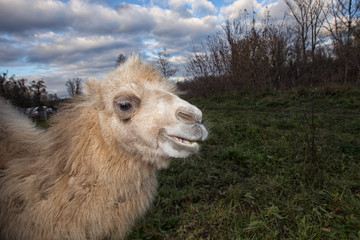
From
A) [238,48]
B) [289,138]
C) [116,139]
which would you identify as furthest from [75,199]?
[238,48]

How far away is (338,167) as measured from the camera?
14.0ft

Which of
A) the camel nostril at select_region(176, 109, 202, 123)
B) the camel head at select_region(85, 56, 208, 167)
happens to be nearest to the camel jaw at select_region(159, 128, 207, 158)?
the camel head at select_region(85, 56, 208, 167)

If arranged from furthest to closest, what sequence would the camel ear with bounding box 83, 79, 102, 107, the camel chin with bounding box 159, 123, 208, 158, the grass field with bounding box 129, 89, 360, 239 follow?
1. the grass field with bounding box 129, 89, 360, 239
2. the camel ear with bounding box 83, 79, 102, 107
3. the camel chin with bounding box 159, 123, 208, 158

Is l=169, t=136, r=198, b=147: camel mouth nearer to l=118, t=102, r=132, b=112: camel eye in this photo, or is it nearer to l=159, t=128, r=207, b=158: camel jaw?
l=159, t=128, r=207, b=158: camel jaw

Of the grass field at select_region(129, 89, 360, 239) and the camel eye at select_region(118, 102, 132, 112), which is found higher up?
the camel eye at select_region(118, 102, 132, 112)

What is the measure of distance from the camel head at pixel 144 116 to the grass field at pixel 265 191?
2.85 ft

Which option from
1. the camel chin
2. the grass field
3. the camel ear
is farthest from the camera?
the grass field

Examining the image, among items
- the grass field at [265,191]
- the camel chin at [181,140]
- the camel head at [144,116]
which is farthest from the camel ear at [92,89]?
the grass field at [265,191]

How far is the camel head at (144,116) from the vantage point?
6.07 ft

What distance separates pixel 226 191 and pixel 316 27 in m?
22.2

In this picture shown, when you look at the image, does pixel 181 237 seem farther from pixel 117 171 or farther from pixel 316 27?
pixel 316 27

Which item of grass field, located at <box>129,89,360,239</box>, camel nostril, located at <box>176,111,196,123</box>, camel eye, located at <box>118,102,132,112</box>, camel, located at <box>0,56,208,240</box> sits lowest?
grass field, located at <box>129,89,360,239</box>

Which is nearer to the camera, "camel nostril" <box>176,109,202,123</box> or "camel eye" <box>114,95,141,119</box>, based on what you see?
"camel nostril" <box>176,109,202,123</box>

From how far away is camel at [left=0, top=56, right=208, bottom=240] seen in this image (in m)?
1.90
